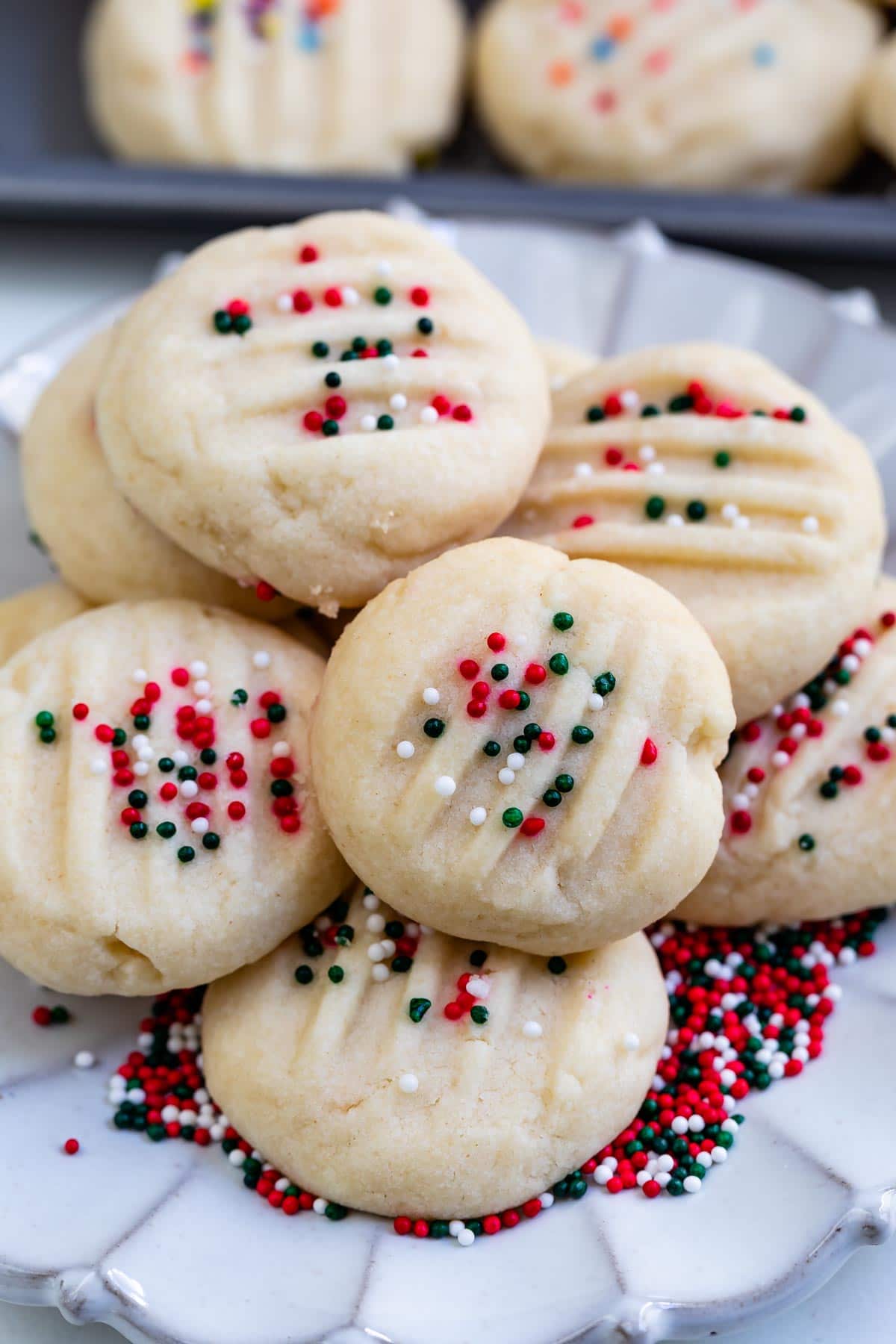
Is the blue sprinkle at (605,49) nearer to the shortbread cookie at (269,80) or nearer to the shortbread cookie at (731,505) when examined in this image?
the shortbread cookie at (269,80)

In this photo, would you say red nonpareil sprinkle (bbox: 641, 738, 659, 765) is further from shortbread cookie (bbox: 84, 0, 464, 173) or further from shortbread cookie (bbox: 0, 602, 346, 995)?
shortbread cookie (bbox: 84, 0, 464, 173)

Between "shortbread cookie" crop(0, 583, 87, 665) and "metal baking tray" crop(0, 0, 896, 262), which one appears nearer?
"shortbread cookie" crop(0, 583, 87, 665)

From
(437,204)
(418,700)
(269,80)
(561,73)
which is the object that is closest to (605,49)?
(561,73)

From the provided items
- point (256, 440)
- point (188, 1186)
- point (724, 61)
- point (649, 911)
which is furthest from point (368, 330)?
point (724, 61)

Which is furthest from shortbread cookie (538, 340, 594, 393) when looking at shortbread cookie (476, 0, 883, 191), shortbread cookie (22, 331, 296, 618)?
shortbread cookie (476, 0, 883, 191)

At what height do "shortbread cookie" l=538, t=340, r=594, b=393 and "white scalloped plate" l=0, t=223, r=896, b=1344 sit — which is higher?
"shortbread cookie" l=538, t=340, r=594, b=393

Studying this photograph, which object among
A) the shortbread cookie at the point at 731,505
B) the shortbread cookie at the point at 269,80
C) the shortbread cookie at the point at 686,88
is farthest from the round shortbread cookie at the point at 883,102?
the shortbread cookie at the point at 731,505
